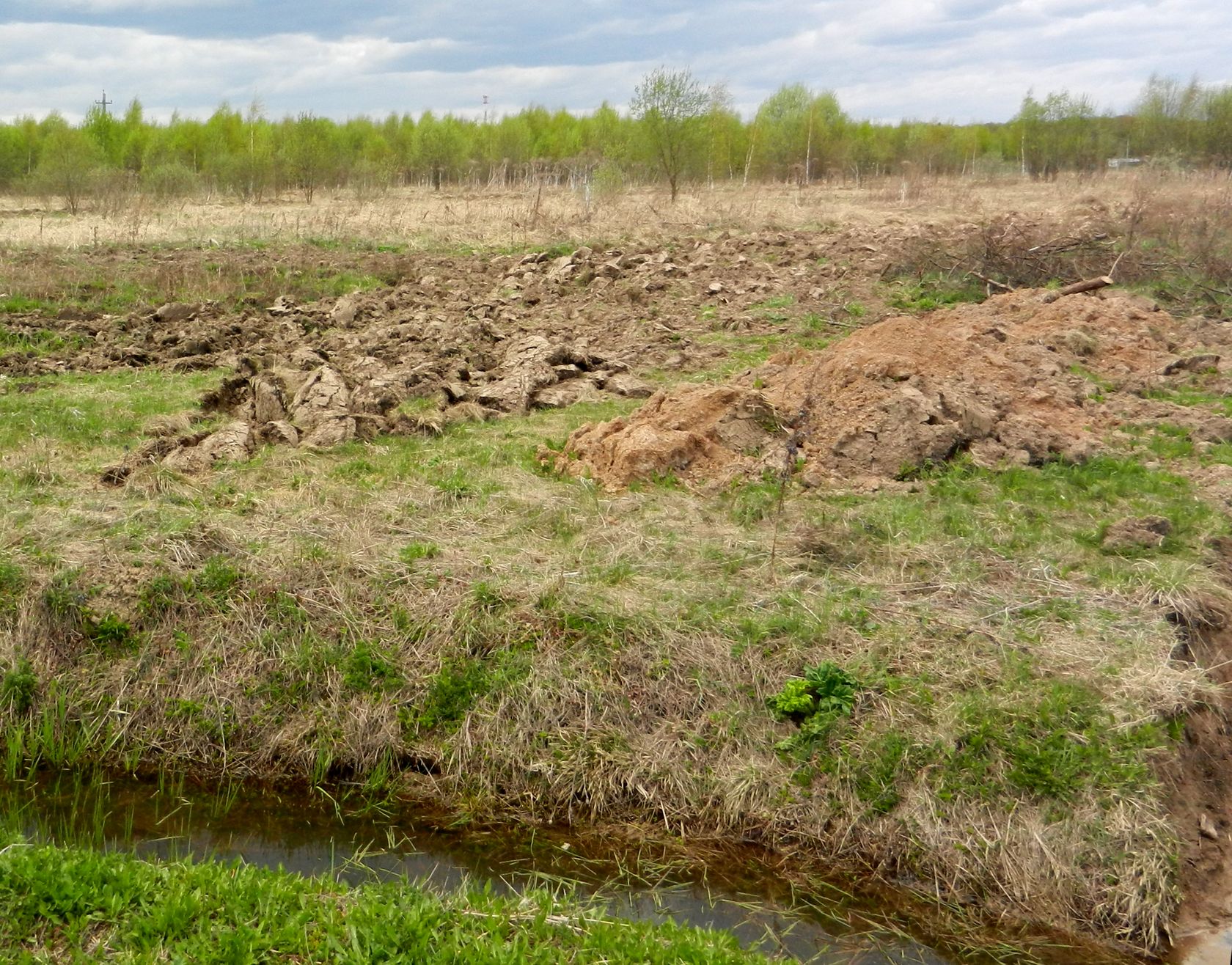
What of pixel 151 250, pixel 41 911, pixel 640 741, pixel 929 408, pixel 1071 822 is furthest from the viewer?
pixel 151 250

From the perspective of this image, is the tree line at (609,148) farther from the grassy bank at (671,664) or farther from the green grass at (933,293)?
the grassy bank at (671,664)

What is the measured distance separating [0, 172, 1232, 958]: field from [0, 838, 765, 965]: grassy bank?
4.05ft

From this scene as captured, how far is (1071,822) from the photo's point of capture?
4.61 m

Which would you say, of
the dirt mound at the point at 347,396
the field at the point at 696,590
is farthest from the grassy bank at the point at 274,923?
the dirt mound at the point at 347,396

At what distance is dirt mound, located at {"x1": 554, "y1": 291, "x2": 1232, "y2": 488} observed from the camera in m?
7.96

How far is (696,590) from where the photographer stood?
240 inches

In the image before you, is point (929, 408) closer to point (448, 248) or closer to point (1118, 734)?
point (1118, 734)

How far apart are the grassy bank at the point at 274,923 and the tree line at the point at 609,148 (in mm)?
24145

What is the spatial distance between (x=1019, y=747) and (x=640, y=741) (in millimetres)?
Result: 1874

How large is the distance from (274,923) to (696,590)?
123 inches

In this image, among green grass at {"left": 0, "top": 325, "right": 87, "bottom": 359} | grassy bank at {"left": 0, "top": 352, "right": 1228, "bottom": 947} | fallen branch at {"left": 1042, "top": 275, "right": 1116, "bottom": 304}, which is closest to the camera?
grassy bank at {"left": 0, "top": 352, "right": 1228, "bottom": 947}

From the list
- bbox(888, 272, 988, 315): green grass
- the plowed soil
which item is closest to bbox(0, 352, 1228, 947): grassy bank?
the plowed soil

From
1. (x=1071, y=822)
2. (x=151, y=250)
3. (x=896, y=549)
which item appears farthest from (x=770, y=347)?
(x=151, y=250)

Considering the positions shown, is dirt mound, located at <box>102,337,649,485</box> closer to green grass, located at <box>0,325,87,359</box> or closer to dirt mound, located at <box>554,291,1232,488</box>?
dirt mound, located at <box>554,291,1232,488</box>
